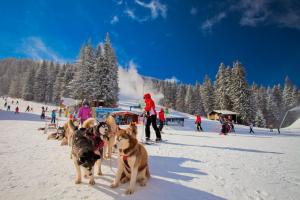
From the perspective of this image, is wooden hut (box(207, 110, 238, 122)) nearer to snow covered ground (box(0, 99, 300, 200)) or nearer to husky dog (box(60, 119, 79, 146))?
snow covered ground (box(0, 99, 300, 200))

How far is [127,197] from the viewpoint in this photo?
12.0 feet

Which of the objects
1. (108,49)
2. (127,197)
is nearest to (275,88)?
(108,49)

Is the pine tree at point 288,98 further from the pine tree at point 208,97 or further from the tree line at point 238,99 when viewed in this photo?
the pine tree at point 208,97

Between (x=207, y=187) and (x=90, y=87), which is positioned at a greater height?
(x=90, y=87)

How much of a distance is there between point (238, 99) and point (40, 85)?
73.4m

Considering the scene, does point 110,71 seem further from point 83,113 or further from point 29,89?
point 29,89

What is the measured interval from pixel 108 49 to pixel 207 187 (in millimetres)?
46053

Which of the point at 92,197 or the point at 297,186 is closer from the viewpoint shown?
the point at 92,197

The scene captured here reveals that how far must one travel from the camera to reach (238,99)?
51719 mm

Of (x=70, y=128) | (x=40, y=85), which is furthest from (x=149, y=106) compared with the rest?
(x=40, y=85)

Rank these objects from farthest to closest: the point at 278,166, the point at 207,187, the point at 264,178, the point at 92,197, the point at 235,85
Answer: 1. the point at 235,85
2. the point at 278,166
3. the point at 264,178
4. the point at 207,187
5. the point at 92,197

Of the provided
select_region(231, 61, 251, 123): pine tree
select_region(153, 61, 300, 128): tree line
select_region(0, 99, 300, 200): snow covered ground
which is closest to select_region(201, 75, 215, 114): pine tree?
select_region(153, 61, 300, 128): tree line

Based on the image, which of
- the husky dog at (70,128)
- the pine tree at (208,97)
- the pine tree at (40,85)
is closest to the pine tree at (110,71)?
the husky dog at (70,128)

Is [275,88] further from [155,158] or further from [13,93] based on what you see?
[13,93]
